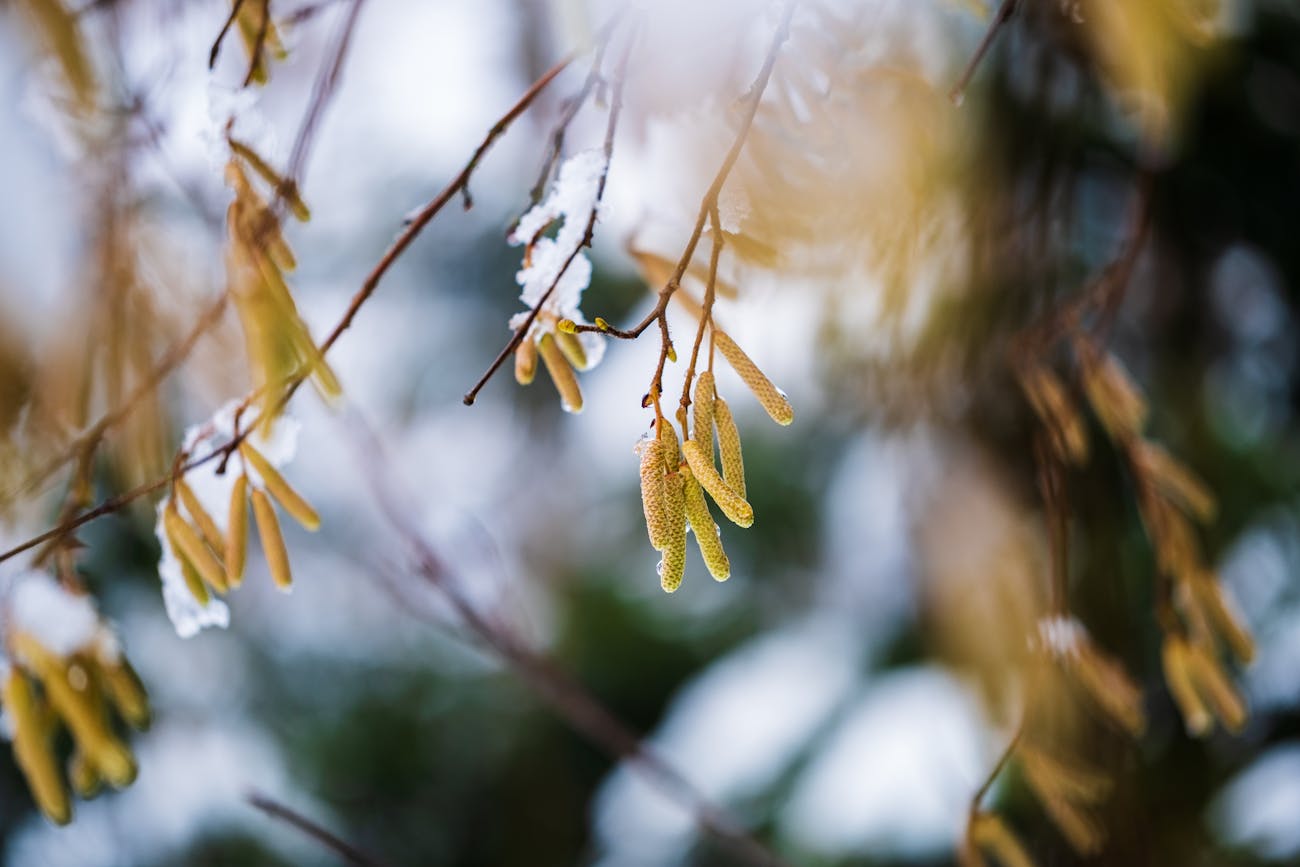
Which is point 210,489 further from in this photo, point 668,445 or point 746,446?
point 746,446

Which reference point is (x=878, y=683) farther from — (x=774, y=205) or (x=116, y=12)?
(x=116, y=12)

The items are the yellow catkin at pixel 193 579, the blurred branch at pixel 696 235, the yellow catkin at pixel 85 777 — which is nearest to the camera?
the blurred branch at pixel 696 235

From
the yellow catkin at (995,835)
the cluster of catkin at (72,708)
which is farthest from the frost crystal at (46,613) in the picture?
the yellow catkin at (995,835)

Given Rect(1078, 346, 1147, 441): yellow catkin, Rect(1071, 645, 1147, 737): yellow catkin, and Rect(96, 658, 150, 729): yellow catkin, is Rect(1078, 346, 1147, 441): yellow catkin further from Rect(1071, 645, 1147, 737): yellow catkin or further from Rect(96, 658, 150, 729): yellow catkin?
Rect(96, 658, 150, 729): yellow catkin

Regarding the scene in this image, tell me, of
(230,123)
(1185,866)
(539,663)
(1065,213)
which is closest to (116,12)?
(230,123)

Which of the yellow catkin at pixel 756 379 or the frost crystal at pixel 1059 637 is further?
the frost crystal at pixel 1059 637

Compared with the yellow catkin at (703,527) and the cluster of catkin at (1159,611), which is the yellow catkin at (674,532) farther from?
the cluster of catkin at (1159,611)
